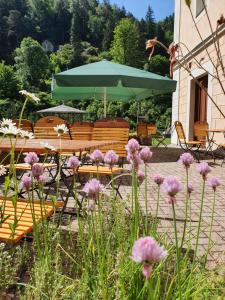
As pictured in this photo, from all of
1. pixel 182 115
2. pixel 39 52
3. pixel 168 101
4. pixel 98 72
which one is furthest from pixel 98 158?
pixel 39 52

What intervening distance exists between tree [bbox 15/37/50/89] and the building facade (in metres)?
50.7

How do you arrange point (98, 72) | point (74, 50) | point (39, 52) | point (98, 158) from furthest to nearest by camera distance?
point (74, 50)
point (39, 52)
point (98, 72)
point (98, 158)

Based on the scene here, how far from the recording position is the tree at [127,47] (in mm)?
59625

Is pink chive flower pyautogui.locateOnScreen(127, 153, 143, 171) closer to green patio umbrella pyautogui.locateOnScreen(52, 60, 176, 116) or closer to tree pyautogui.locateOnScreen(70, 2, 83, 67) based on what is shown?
green patio umbrella pyautogui.locateOnScreen(52, 60, 176, 116)

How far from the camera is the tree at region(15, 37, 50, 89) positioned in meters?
64.4

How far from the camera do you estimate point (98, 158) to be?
1.78 metres

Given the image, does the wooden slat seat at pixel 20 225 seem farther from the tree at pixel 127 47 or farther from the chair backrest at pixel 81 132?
the tree at pixel 127 47

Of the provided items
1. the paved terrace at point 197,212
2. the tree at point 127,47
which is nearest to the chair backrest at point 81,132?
the paved terrace at point 197,212

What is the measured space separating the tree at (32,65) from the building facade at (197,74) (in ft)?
166

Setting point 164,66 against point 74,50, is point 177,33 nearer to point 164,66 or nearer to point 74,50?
point 164,66

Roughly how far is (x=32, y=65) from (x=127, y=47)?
17.2 metres

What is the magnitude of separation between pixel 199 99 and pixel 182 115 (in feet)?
4.51

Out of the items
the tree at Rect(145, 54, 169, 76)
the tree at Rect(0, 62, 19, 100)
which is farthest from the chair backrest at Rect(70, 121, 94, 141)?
the tree at Rect(145, 54, 169, 76)

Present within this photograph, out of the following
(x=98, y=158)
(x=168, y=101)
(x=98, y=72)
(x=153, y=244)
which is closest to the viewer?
(x=153, y=244)
